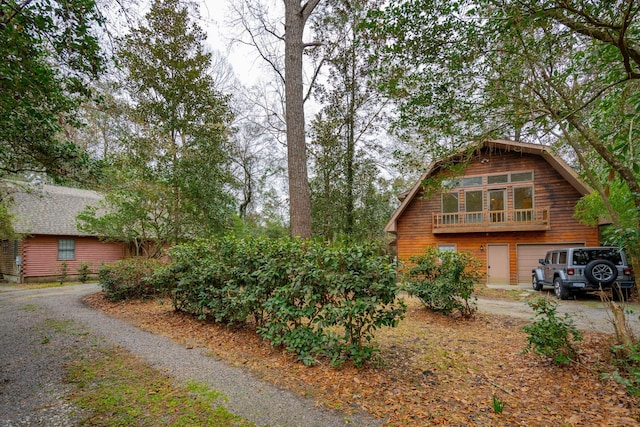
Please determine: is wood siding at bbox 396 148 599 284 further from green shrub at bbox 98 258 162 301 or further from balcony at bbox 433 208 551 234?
green shrub at bbox 98 258 162 301

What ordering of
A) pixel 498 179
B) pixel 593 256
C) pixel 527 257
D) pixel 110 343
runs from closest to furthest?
pixel 110 343 < pixel 593 256 < pixel 527 257 < pixel 498 179

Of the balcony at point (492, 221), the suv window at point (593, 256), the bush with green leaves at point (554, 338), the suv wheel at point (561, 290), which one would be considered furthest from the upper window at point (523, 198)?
the bush with green leaves at point (554, 338)

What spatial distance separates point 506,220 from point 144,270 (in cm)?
1470

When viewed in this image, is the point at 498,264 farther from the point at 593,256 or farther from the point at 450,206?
the point at 593,256

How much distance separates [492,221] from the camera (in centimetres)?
1414

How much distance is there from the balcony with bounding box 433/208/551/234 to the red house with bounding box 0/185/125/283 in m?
17.0

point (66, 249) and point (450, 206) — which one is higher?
point (450, 206)

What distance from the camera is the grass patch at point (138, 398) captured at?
270 centimetres

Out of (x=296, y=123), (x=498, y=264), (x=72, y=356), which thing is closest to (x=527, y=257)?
(x=498, y=264)

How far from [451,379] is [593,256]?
876 centimetres

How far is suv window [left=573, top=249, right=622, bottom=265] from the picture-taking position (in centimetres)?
893

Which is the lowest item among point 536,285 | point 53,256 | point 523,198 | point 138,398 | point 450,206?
point 536,285

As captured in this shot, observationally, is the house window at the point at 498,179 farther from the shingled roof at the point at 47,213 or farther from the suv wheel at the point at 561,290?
the shingled roof at the point at 47,213

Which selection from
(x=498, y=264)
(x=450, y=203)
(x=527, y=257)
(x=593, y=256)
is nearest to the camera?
(x=593, y=256)
